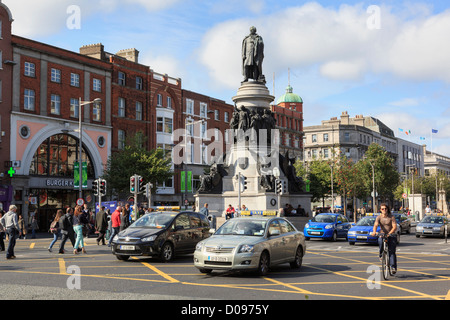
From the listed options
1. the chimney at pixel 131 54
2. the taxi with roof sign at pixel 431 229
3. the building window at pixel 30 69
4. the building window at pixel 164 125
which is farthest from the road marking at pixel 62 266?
the chimney at pixel 131 54

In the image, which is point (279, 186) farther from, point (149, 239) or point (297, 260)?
point (297, 260)

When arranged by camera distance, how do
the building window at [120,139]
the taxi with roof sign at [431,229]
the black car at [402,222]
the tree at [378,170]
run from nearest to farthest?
the taxi with roof sign at [431,229], the black car at [402,222], the building window at [120,139], the tree at [378,170]

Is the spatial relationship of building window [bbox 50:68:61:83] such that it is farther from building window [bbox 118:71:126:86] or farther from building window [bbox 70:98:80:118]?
building window [bbox 118:71:126:86]

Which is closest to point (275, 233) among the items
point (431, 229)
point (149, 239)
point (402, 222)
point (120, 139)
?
point (149, 239)

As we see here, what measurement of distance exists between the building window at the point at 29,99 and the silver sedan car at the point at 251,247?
3236 centimetres

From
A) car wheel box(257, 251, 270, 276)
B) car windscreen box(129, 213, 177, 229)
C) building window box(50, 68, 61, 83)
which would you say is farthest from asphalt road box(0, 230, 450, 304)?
building window box(50, 68, 61, 83)

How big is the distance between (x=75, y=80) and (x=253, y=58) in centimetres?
2011

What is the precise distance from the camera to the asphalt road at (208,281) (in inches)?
379

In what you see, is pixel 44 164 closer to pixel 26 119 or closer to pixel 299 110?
pixel 26 119

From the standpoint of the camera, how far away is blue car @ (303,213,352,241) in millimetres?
26266

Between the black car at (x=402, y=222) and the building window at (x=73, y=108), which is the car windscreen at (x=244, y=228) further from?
the building window at (x=73, y=108)

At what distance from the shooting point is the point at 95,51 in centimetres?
5025

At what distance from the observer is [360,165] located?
72.4 m
